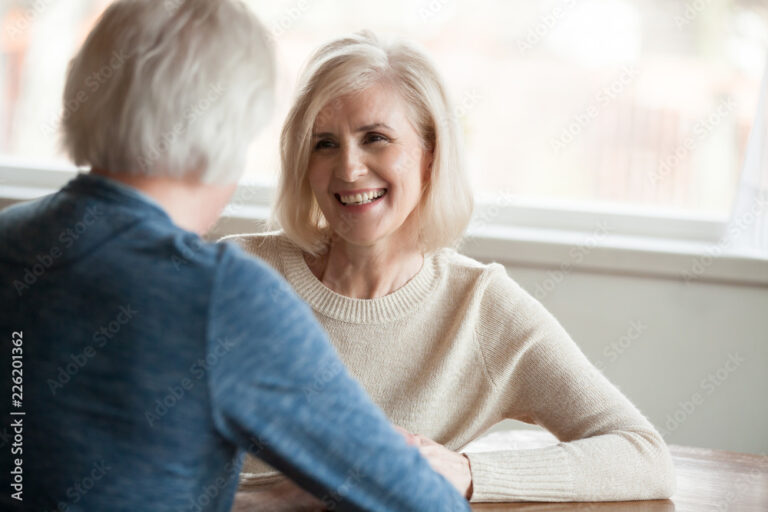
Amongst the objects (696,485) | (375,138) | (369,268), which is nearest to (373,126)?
(375,138)

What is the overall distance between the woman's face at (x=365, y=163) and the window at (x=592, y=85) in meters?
1.24

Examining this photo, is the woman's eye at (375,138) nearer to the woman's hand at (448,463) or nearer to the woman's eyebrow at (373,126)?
the woman's eyebrow at (373,126)

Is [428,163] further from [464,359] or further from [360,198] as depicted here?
[464,359]

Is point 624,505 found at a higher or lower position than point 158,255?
lower

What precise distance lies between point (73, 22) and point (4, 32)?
30cm

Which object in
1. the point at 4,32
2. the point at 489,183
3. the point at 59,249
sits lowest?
the point at 489,183

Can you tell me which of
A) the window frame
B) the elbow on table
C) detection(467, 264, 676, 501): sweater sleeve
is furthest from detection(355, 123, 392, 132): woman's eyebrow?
the window frame

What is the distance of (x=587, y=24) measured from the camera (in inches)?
122

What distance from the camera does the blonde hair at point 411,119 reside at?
178cm

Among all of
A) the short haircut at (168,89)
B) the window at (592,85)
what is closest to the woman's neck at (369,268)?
the short haircut at (168,89)

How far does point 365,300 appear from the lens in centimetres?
183

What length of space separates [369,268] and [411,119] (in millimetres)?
334

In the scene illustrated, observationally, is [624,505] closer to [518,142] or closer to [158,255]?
[158,255]

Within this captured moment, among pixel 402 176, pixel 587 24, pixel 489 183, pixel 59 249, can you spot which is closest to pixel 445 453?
pixel 402 176
